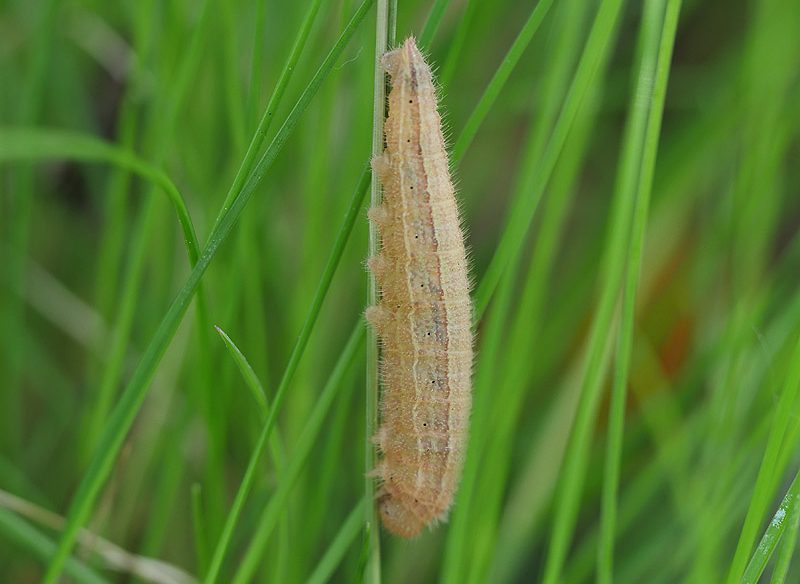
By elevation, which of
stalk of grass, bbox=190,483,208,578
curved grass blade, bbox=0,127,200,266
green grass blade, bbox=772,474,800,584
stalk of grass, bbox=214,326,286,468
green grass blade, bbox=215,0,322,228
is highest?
green grass blade, bbox=215,0,322,228

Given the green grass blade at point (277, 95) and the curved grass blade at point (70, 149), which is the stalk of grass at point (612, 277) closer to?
the green grass blade at point (277, 95)

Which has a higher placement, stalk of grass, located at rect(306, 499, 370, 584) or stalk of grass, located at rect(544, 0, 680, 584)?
stalk of grass, located at rect(544, 0, 680, 584)

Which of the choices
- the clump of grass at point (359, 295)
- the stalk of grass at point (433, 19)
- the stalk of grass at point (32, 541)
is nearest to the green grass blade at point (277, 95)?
the clump of grass at point (359, 295)

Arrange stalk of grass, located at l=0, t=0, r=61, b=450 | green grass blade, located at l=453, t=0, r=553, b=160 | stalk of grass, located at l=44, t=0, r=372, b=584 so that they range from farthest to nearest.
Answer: stalk of grass, located at l=0, t=0, r=61, b=450 < green grass blade, located at l=453, t=0, r=553, b=160 < stalk of grass, located at l=44, t=0, r=372, b=584

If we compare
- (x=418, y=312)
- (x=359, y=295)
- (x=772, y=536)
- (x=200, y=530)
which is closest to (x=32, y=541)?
(x=200, y=530)

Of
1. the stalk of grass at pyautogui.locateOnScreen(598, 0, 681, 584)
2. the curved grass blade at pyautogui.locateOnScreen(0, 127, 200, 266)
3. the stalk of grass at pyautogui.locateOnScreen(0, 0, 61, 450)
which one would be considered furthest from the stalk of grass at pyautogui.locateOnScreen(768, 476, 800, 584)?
the stalk of grass at pyautogui.locateOnScreen(0, 0, 61, 450)

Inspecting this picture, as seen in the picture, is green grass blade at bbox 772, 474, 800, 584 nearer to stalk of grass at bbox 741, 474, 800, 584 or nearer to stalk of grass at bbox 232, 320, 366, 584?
stalk of grass at bbox 741, 474, 800, 584

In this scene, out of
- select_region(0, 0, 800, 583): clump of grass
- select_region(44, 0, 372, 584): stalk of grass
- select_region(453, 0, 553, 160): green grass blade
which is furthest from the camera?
select_region(0, 0, 800, 583): clump of grass

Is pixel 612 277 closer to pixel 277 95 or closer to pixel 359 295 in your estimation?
pixel 277 95

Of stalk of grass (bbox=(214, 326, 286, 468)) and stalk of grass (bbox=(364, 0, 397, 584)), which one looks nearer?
stalk of grass (bbox=(214, 326, 286, 468))
